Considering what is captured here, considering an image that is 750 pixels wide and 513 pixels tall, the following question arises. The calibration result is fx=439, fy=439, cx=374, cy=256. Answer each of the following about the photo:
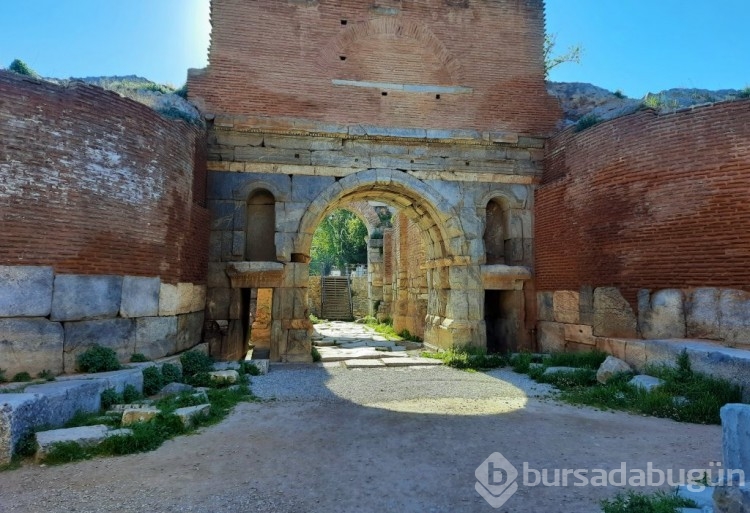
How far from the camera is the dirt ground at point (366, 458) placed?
3.23 meters

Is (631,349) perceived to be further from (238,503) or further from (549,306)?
(238,503)

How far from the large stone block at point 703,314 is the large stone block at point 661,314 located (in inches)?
4.0

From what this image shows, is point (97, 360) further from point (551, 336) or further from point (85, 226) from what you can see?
point (551, 336)

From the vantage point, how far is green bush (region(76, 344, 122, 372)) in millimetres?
6035

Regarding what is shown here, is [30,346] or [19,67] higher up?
[19,67]

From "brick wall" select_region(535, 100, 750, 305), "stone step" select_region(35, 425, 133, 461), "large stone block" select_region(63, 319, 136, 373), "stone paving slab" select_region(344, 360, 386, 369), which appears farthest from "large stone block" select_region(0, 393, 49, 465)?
"brick wall" select_region(535, 100, 750, 305)

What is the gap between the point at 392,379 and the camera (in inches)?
305

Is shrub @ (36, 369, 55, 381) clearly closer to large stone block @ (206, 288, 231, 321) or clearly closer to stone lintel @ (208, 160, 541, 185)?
large stone block @ (206, 288, 231, 321)

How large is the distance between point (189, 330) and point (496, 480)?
6511 millimetres

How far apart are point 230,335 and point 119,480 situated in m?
5.91

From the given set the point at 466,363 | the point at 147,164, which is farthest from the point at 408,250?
the point at 147,164

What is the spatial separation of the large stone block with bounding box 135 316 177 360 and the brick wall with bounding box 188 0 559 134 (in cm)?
478

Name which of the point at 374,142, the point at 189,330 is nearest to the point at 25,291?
the point at 189,330

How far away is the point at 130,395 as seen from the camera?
580cm
